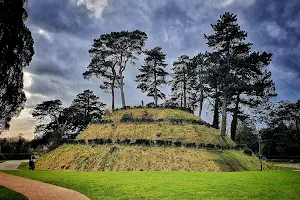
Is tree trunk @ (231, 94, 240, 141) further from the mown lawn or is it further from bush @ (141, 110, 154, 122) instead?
the mown lawn

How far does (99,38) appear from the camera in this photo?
179ft

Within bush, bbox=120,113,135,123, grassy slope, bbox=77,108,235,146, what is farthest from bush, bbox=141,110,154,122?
bush, bbox=120,113,135,123

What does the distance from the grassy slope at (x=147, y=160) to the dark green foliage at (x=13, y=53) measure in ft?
51.0

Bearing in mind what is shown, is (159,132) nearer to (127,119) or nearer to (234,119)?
(127,119)

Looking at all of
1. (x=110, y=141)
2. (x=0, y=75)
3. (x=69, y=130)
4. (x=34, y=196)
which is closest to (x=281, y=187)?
(x=34, y=196)

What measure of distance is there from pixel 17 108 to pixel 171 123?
85.7 feet

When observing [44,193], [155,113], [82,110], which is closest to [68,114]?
[82,110]

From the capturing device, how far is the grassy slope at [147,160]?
32125 millimetres

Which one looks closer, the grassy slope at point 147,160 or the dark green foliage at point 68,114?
the grassy slope at point 147,160

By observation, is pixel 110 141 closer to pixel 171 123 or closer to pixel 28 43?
pixel 171 123

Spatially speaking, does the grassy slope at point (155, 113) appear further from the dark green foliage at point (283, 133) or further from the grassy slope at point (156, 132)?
the dark green foliage at point (283, 133)

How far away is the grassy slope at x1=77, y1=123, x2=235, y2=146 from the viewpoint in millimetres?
39000

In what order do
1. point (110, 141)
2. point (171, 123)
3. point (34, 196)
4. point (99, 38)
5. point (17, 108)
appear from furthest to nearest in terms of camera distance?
point (99, 38), point (171, 123), point (110, 141), point (17, 108), point (34, 196)

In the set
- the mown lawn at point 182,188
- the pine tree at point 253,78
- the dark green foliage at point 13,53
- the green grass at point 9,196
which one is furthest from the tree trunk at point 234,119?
the green grass at point 9,196
